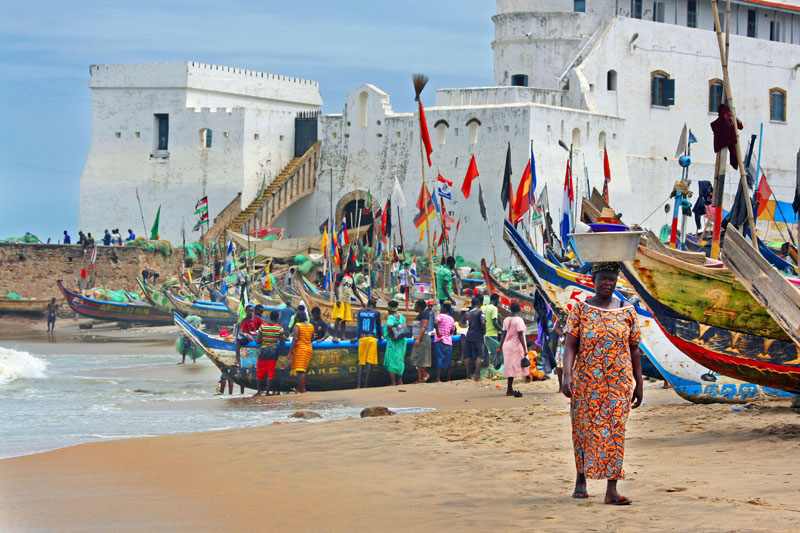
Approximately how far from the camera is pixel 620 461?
5840mm

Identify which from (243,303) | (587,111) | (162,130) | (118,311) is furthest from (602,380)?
(162,130)

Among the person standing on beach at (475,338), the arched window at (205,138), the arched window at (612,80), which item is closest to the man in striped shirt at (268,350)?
the person standing on beach at (475,338)

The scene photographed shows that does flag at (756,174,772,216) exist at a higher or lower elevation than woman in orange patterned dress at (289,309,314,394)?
higher

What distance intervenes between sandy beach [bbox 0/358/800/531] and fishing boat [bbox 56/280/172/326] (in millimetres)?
20556

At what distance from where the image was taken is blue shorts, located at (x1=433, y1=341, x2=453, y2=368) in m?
14.5

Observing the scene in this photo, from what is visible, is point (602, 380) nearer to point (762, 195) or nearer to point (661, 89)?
point (762, 195)

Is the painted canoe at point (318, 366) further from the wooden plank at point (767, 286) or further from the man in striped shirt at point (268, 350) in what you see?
the wooden plank at point (767, 286)

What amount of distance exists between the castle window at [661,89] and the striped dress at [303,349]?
948 inches

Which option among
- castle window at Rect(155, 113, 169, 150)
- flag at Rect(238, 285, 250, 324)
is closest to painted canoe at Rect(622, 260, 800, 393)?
flag at Rect(238, 285, 250, 324)

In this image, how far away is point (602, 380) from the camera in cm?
597

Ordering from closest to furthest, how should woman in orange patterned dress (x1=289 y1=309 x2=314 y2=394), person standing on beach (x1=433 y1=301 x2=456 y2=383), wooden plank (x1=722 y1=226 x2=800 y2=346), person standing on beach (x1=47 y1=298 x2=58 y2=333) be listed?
wooden plank (x1=722 y1=226 x2=800 y2=346), woman in orange patterned dress (x1=289 y1=309 x2=314 y2=394), person standing on beach (x1=433 y1=301 x2=456 y2=383), person standing on beach (x1=47 y1=298 x2=58 y2=333)

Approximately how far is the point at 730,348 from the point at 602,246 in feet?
8.36

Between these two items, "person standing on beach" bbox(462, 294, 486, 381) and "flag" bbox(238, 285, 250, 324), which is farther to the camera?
"flag" bbox(238, 285, 250, 324)

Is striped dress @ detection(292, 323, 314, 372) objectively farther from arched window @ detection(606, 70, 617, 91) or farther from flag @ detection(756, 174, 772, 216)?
arched window @ detection(606, 70, 617, 91)
